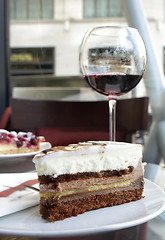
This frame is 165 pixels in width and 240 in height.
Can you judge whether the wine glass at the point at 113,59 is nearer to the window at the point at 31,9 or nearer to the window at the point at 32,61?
the window at the point at 32,61

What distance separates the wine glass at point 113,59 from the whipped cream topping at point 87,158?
11.4 inches

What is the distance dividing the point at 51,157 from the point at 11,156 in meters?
0.54

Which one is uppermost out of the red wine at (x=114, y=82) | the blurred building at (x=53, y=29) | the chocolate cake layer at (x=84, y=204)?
the blurred building at (x=53, y=29)

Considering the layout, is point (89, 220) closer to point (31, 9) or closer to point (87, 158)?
point (87, 158)

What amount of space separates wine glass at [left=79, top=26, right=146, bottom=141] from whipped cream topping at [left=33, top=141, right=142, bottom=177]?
0.29 m

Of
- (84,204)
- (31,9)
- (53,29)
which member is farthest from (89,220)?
(31,9)

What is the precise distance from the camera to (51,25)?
4.07m

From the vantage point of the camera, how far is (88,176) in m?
0.69

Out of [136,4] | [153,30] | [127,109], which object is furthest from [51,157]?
[153,30]

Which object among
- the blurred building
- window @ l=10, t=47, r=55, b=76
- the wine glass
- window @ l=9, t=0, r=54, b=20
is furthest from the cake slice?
window @ l=9, t=0, r=54, b=20

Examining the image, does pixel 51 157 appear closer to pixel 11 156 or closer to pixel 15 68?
pixel 11 156

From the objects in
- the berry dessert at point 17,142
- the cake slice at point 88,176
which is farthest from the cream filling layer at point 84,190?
the berry dessert at point 17,142

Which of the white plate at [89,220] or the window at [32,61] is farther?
the window at [32,61]

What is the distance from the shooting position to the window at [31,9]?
4102 millimetres
